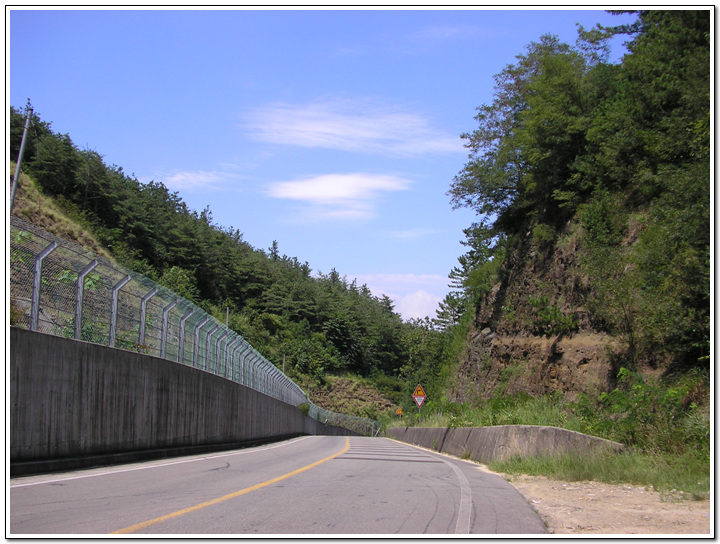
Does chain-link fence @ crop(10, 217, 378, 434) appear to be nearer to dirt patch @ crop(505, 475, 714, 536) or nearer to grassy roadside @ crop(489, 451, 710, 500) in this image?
dirt patch @ crop(505, 475, 714, 536)

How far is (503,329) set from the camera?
33219 millimetres

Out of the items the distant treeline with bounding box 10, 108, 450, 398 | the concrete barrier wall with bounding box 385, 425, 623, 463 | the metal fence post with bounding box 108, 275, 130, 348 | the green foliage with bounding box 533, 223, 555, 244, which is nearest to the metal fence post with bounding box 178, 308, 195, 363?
the metal fence post with bounding box 108, 275, 130, 348

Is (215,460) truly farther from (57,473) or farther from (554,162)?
(554,162)

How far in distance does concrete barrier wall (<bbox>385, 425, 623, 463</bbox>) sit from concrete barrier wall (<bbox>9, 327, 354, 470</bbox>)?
7988 mm

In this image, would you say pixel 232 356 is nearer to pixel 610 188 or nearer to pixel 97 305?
pixel 97 305

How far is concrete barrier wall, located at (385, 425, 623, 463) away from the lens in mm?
11430

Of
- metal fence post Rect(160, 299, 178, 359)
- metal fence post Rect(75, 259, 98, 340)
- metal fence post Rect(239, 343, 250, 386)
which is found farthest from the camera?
metal fence post Rect(239, 343, 250, 386)

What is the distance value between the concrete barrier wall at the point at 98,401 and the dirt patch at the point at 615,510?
25.5ft

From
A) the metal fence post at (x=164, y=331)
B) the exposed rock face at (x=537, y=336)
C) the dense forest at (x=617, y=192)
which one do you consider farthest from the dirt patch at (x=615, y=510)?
the exposed rock face at (x=537, y=336)

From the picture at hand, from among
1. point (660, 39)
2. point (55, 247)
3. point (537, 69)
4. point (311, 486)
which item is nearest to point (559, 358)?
point (660, 39)

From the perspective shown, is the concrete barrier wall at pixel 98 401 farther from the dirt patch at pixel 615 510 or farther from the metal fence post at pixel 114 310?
the dirt patch at pixel 615 510

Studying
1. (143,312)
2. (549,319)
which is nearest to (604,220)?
(549,319)

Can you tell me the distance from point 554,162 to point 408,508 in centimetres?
2434

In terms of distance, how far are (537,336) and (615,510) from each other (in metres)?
21.2
